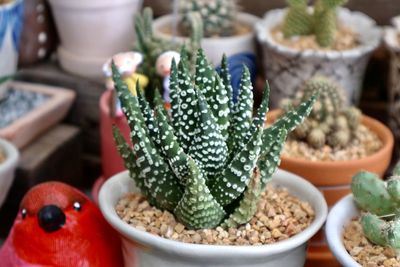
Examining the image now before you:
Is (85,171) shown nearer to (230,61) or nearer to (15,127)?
(15,127)

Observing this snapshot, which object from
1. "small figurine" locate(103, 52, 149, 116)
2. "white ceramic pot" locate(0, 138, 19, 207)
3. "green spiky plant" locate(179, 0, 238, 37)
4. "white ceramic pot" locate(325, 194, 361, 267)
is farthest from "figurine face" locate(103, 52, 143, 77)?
"white ceramic pot" locate(325, 194, 361, 267)

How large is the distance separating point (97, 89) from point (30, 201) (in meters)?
0.60

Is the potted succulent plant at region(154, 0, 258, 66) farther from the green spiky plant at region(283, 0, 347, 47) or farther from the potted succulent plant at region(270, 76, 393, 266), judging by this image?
the potted succulent plant at region(270, 76, 393, 266)

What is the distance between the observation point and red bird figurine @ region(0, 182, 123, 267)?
91 cm

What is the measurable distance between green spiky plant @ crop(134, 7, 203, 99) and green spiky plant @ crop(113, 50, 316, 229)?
0.41 m

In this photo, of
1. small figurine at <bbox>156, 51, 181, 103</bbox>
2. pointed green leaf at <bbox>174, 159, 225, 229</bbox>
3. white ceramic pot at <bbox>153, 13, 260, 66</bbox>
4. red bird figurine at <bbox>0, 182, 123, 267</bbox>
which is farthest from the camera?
white ceramic pot at <bbox>153, 13, 260, 66</bbox>

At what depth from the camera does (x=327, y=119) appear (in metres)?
1.13

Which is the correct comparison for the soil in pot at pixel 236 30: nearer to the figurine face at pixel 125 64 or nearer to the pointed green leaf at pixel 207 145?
the figurine face at pixel 125 64

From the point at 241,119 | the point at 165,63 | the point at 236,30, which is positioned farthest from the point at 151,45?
the point at 241,119

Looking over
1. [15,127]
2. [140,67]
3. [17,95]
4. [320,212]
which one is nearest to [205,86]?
[320,212]

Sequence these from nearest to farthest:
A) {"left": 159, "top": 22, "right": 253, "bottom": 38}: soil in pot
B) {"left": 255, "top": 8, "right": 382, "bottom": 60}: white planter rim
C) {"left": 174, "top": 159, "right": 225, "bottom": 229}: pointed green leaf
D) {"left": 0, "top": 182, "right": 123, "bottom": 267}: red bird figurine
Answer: {"left": 174, "top": 159, "right": 225, "bottom": 229}: pointed green leaf, {"left": 0, "top": 182, "right": 123, "bottom": 267}: red bird figurine, {"left": 255, "top": 8, "right": 382, "bottom": 60}: white planter rim, {"left": 159, "top": 22, "right": 253, "bottom": 38}: soil in pot

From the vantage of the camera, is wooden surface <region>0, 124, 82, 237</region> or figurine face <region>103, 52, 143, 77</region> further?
wooden surface <region>0, 124, 82, 237</region>

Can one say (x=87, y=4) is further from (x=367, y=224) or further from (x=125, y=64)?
(x=367, y=224)

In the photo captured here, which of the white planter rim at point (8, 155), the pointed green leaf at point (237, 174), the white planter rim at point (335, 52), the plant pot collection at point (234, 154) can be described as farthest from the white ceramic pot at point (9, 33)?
the pointed green leaf at point (237, 174)
